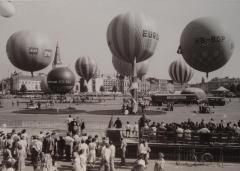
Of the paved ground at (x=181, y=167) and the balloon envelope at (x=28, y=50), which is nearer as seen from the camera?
the paved ground at (x=181, y=167)

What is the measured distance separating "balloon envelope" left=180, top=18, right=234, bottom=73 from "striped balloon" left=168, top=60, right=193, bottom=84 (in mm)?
34409

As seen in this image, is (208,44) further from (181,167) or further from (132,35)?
(181,167)

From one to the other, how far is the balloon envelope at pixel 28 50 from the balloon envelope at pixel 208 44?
13.1 m

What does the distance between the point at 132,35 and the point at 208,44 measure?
23.3 feet

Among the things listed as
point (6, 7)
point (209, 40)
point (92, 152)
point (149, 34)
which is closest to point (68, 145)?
point (92, 152)

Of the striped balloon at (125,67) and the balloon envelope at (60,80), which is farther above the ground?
the striped balloon at (125,67)

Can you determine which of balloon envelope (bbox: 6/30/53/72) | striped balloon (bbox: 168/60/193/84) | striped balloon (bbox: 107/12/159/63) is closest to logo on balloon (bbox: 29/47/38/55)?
balloon envelope (bbox: 6/30/53/72)

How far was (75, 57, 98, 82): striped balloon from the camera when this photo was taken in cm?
6994

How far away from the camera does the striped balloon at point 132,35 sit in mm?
34125

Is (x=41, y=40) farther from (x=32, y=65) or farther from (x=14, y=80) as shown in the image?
(x=14, y=80)

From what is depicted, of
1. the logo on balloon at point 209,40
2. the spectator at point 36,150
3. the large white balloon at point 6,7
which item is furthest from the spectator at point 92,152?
the logo on balloon at point 209,40

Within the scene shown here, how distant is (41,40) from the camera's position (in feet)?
113

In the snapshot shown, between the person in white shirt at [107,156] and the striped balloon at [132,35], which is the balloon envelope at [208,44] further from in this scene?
the person in white shirt at [107,156]

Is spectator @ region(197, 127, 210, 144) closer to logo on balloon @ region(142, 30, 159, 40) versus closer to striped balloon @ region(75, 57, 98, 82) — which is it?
logo on balloon @ region(142, 30, 159, 40)
